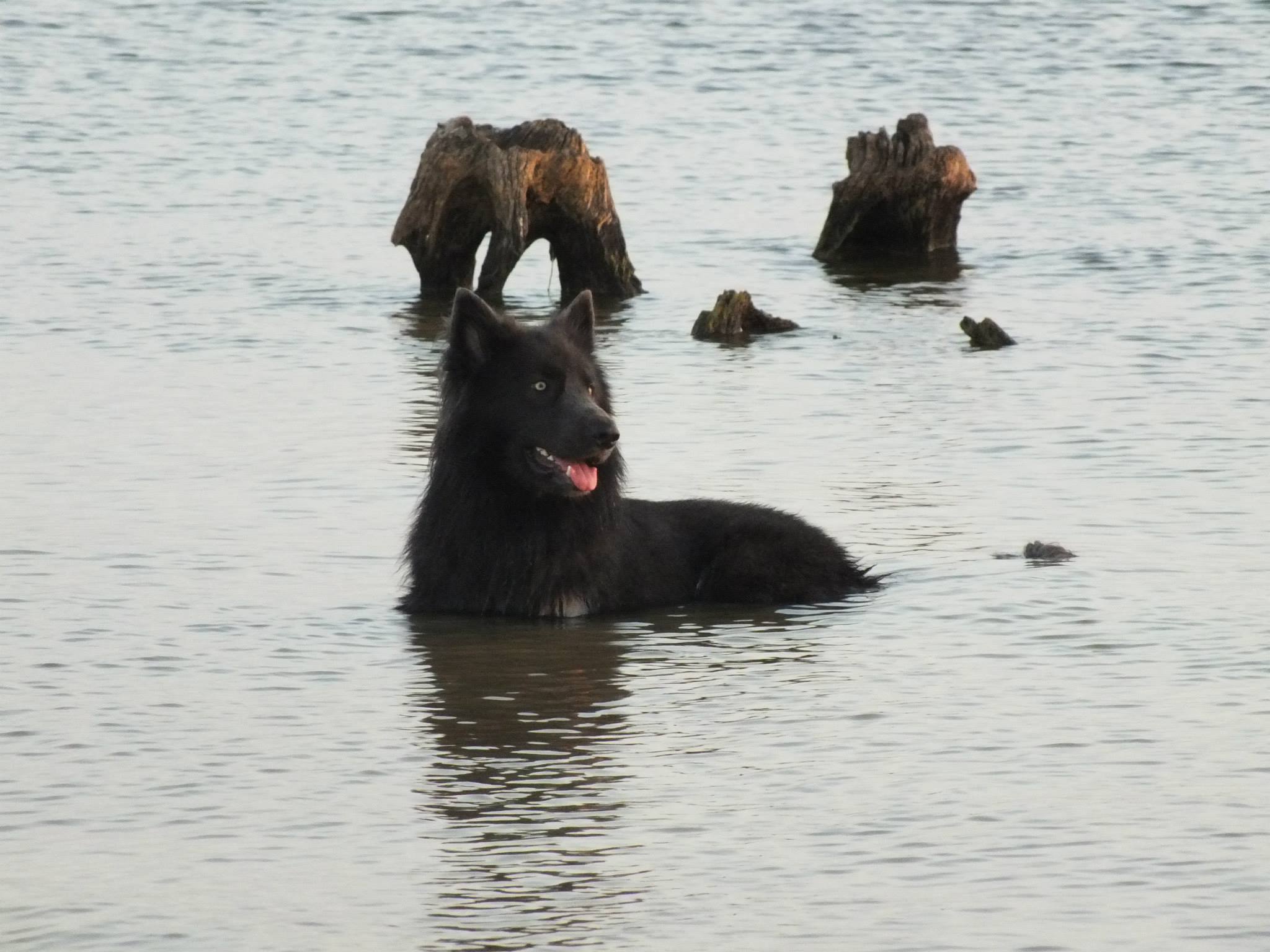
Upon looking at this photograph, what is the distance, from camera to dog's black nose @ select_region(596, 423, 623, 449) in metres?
9.97

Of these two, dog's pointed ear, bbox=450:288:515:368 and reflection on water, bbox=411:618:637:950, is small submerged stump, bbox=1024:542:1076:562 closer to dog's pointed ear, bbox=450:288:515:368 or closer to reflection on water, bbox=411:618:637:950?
reflection on water, bbox=411:618:637:950

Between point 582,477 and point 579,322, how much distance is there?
2.45 feet

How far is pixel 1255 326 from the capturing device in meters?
18.2

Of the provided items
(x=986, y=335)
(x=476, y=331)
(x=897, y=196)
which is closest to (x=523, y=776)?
(x=476, y=331)

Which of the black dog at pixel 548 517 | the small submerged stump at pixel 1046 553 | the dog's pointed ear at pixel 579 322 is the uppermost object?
the dog's pointed ear at pixel 579 322

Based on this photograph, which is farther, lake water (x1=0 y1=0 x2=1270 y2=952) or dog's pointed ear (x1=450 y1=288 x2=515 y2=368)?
dog's pointed ear (x1=450 y1=288 x2=515 y2=368)

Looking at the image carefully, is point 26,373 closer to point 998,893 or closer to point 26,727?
point 26,727

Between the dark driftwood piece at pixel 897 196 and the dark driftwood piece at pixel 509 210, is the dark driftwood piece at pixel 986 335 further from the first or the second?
the dark driftwood piece at pixel 897 196

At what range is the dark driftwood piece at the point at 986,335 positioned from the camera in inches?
701

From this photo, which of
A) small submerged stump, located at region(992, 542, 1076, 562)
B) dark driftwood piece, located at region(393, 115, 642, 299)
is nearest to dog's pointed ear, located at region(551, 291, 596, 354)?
small submerged stump, located at region(992, 542, 1076, 562)

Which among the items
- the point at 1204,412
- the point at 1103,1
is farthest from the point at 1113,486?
the point at 1103,1

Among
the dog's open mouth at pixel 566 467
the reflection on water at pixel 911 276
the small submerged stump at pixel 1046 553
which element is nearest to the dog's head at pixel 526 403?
the dog's open mouth at pixel 566 467

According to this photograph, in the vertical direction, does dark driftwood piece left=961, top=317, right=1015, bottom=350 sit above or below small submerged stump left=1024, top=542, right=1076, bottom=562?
below

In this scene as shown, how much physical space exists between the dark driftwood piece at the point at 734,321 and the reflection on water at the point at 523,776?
8.18m
